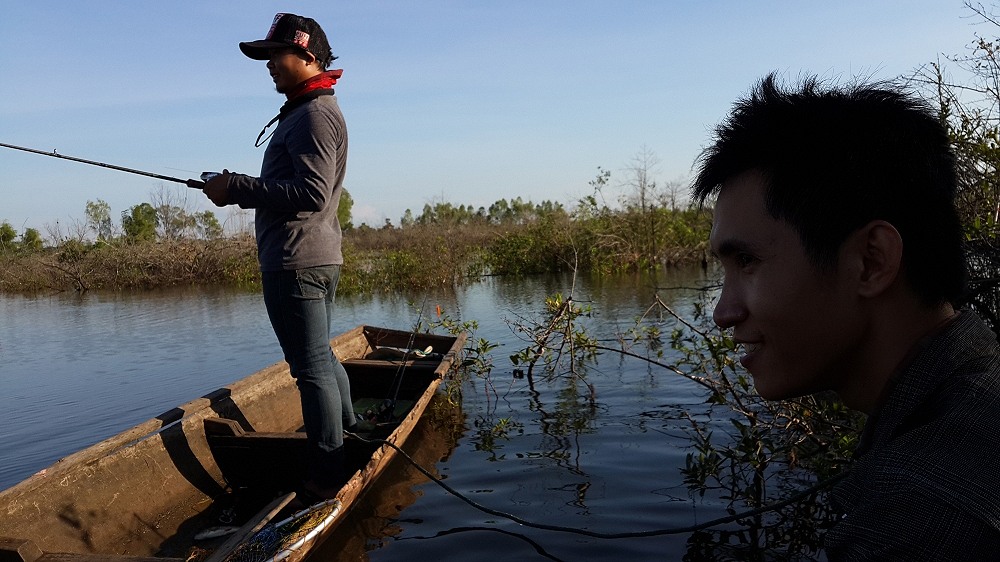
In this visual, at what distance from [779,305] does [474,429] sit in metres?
6.11

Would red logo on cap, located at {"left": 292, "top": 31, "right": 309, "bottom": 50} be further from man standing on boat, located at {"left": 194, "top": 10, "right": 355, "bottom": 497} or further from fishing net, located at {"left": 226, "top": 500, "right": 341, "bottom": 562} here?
fishing net, located at {"left": 226, "top": 500, "right": 341, "bottom": 562}

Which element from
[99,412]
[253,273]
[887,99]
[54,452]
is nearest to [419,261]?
[253,273]

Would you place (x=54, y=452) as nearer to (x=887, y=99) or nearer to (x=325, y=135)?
(x=325, y=135)

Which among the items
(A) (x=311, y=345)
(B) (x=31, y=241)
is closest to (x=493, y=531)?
(A) (x=311, y=345)

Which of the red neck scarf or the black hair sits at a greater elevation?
the red neck scarf

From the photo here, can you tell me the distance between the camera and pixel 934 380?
1.01 m

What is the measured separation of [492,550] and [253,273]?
24.8 m

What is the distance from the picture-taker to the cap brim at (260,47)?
14.0ft

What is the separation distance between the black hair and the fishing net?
2.88m

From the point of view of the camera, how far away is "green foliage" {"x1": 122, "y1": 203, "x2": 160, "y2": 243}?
31.5 m

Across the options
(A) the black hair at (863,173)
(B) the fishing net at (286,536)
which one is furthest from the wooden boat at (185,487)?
(A) the black hair at (863,173)

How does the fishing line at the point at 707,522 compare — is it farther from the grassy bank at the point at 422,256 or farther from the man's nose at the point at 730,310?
the grassy bank at the point at 422,256

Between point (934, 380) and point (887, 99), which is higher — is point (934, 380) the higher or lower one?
the lower one

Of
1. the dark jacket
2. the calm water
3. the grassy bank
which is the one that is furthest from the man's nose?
the grassy bank
